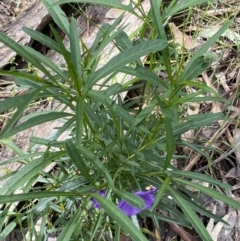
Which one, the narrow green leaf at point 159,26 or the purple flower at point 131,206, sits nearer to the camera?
the narrow green leaf at point 159,26

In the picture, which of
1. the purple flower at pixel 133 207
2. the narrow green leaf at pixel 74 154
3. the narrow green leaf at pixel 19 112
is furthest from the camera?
the purple flower at pixel 133 207

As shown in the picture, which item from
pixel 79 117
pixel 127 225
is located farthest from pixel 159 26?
pixel 127 225

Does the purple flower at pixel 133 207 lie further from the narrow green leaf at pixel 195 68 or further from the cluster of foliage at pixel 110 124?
the narrow green leaf at pixel 195 68

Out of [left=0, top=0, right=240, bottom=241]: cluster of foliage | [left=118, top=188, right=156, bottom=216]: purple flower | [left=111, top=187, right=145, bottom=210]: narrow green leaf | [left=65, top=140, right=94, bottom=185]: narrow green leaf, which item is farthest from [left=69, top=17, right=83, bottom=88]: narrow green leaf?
[left=118, top=188, right=156, bottom=216]: purple flower

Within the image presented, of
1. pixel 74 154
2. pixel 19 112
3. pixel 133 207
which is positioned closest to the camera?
pixel 19 112

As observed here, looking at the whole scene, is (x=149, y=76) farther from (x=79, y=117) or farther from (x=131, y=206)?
(x=131, y=206)

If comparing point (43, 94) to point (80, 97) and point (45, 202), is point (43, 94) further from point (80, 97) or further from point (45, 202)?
point (45, 202)

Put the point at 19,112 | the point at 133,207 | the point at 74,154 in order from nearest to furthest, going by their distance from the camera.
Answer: the point at 19,112, the point at 74,154, the point at 133,207

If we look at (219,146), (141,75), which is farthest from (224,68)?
(141,75)

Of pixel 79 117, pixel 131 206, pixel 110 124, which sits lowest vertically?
pixel 131 206

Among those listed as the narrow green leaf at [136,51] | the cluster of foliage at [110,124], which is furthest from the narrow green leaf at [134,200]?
the narrow green leaf at [136,51]

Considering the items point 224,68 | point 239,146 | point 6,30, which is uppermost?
point 6,30
